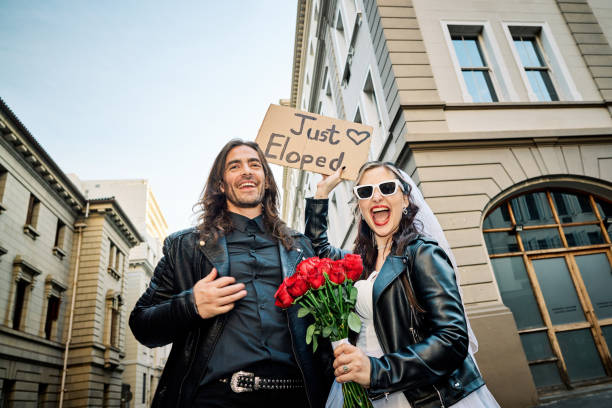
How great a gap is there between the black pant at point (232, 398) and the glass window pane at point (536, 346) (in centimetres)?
642

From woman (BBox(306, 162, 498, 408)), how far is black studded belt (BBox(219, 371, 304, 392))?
0.38 m

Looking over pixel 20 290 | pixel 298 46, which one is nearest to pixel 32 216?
pixel 20 290

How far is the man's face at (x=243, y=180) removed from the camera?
246 cm


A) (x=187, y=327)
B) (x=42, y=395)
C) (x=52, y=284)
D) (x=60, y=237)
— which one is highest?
(x=60, y=237)

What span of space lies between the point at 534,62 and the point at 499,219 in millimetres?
4430

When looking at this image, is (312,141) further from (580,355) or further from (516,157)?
(580,355)

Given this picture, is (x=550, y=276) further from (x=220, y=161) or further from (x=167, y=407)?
(x=167, y=407)

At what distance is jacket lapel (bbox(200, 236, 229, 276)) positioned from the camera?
208 centimetres

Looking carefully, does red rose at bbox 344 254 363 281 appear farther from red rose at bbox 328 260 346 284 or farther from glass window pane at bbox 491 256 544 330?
glass window pane at bbox 491 256 544 330

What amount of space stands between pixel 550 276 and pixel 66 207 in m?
21.9

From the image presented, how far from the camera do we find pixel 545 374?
636cm

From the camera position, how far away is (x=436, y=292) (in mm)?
1802

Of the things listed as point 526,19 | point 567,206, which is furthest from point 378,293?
point 526,19

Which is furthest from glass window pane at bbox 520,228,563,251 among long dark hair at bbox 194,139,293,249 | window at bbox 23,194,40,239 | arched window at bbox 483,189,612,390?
window at bbox 23,194,40,239
